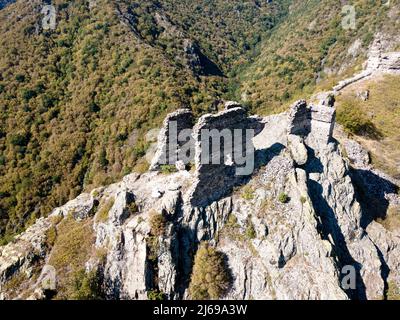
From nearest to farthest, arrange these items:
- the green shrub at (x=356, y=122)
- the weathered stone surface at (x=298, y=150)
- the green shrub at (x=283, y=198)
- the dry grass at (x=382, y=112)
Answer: the green shrub at (x=283, y=198)
the weathered stone surface at (x=298, y=150)
the dry grass at (x=382, y=112)
the green shrub at (x=356, y=122)

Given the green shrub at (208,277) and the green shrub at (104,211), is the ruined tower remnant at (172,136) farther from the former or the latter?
the green shrub at (208,277)

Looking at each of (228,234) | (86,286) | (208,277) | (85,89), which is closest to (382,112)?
(228,234)

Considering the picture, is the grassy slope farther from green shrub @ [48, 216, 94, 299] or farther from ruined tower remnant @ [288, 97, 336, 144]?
green shrub @ [48, 216, 94, 299]

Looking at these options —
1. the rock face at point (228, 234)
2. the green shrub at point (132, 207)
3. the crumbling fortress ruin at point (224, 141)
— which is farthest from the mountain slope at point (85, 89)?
the green shrub at point (132, 207)

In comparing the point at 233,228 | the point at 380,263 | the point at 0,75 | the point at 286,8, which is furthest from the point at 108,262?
the point at 286,8

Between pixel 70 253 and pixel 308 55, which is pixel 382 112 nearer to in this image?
pixel 70 253

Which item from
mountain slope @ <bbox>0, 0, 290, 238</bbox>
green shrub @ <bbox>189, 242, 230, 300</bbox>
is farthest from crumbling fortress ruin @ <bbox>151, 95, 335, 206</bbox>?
mountain slope @ <bbox>0, 0, 290, 238</bbox>

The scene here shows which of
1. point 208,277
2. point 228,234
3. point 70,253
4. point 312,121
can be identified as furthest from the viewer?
point 312,121
